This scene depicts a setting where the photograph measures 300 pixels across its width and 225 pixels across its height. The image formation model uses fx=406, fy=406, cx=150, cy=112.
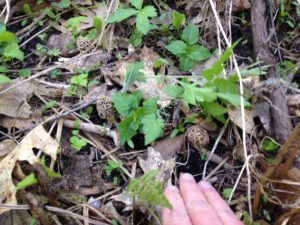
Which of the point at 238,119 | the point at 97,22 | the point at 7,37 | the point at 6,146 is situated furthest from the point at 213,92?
→ the point at 7,37

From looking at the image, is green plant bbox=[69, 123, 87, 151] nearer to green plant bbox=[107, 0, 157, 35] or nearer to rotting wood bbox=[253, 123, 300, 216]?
green plant bbox=[107, 0, 157, 35]

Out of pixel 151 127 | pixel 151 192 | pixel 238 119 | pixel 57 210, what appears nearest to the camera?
pixel 151 192

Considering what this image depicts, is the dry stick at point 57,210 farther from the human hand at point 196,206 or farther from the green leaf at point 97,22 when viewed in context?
the green leaf at point 97,22

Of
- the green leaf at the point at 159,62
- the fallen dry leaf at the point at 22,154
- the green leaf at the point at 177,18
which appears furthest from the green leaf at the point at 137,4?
the fallen dry leaf at the point at 22,154

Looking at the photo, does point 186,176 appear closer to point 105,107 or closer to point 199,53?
A: point 105,107

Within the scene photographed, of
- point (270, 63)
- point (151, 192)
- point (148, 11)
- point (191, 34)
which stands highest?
point (148, 11)
